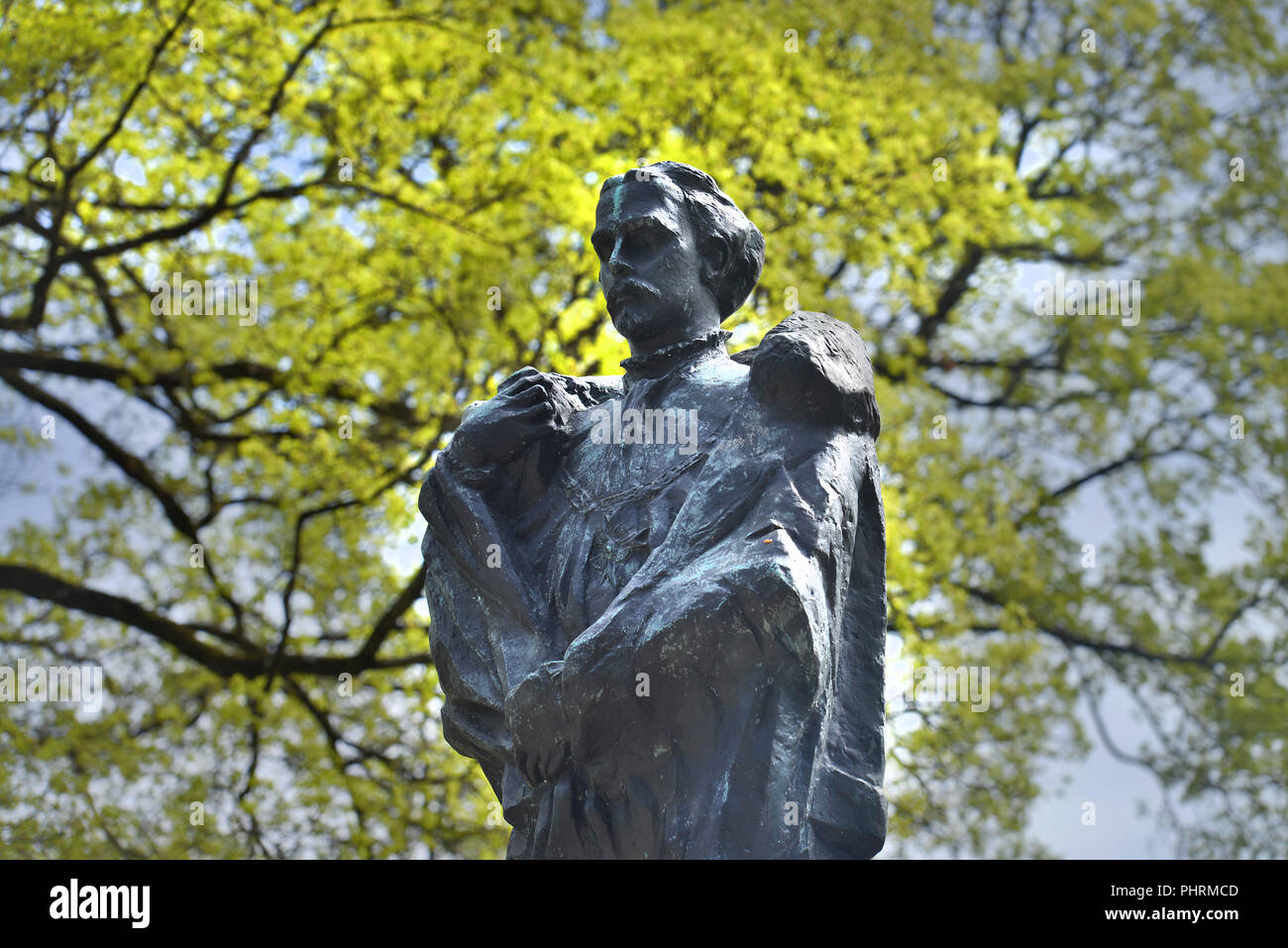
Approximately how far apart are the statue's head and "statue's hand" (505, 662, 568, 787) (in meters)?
1.21

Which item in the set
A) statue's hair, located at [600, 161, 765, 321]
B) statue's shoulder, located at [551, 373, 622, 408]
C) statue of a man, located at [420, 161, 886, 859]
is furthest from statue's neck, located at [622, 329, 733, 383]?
statue's shoulder, located at [551, 373, 622, 408]

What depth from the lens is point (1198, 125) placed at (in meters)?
15.1

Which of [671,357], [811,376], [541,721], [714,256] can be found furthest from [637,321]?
[541,721]

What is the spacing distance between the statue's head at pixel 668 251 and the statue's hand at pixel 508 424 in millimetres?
332

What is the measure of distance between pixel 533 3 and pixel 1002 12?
5274 millimetres

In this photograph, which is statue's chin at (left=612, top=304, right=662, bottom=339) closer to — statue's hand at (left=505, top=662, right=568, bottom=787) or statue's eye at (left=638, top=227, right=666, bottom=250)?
statue's eye at (left=638, top=227, right=666, bottom=250)

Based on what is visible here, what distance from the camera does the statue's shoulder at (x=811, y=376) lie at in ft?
13.7

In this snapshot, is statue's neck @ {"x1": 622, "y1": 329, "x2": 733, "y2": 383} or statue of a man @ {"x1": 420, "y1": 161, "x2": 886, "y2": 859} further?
statue's neck @ {"x1": 622, "y1": 329, "x2": 733, "y2": 383}

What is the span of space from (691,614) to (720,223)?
1.46m

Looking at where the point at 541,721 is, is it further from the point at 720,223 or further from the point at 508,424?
the point at 720,223

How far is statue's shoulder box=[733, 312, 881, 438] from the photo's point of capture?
4.18 m

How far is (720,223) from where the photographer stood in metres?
4.80

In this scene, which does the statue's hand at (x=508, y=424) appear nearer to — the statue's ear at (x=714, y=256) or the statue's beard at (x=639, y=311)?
the statue's beard at (x=639, y=311)

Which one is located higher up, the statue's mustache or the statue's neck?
the statue's mustache
